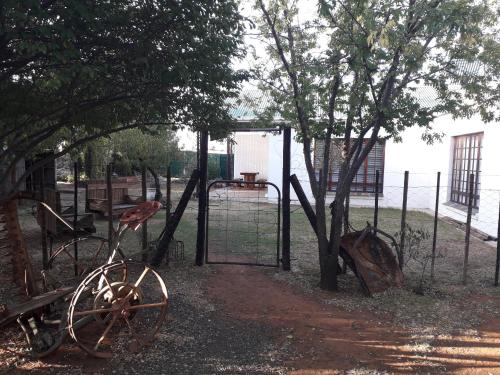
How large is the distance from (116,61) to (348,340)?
11.4ft

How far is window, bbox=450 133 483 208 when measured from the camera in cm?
1125

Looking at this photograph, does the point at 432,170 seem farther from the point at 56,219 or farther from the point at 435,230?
the point at 56,219

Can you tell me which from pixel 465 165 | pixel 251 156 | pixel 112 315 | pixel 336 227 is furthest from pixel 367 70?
pixel 251 156

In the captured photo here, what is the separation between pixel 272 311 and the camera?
480cm

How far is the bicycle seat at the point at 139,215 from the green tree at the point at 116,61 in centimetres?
120

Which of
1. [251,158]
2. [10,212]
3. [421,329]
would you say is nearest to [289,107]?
[421,329]

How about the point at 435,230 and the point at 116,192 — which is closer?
the point at 435,230

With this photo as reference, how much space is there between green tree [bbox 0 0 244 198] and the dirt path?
95.8 inches

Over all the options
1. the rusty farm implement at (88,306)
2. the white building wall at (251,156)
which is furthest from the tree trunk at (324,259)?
the white building wall at (251,156)

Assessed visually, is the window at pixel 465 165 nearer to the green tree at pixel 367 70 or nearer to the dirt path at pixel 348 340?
the green tree at pixel 367 70

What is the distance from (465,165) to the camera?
40.0 feet

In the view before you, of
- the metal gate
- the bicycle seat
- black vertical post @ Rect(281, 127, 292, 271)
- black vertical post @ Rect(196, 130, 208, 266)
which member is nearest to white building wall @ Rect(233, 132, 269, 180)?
the metal gate

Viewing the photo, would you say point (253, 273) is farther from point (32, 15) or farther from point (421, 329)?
point (32, 15)

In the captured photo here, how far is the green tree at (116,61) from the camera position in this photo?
3.34 metres
